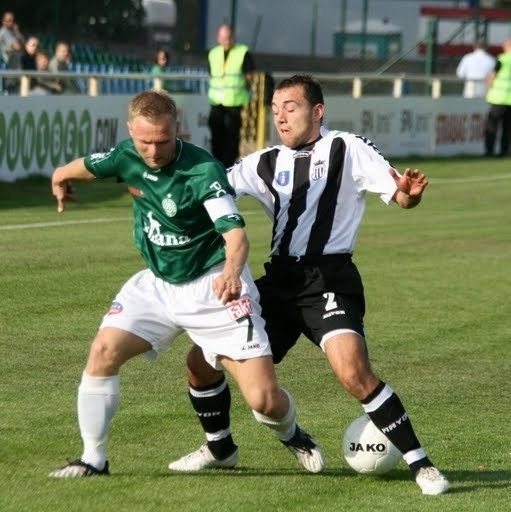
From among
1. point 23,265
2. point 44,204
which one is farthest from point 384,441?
point 44,204

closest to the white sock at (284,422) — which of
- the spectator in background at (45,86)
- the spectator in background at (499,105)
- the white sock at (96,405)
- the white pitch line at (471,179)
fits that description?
the white sock at (96,405)

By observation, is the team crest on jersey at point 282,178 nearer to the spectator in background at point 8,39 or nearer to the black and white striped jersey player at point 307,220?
the black and white striped jersey player at point 307,220

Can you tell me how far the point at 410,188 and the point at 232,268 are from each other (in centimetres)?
101

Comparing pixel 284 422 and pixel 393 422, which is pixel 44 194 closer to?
pixel 284 422

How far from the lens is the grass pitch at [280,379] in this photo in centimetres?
636

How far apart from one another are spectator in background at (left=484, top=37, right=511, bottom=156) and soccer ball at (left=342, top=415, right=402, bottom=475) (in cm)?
2392

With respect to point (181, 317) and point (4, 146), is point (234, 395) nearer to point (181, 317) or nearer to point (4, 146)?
point (181, 317)

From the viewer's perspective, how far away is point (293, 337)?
6.79 metres

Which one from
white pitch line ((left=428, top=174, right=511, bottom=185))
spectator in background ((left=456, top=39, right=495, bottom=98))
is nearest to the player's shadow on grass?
white pitch line ((left=428, top=174, right=511, bottom=185))

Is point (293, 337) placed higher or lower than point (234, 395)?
higher

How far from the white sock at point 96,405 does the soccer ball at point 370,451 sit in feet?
3.79

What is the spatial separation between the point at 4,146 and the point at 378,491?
13.6 metres

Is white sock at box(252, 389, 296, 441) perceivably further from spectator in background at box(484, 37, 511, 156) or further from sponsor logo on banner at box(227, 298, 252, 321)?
spectator in background at box(484, 37, 511, 156)

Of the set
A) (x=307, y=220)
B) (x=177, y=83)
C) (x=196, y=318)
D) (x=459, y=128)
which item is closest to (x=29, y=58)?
(x=177, y=83)
